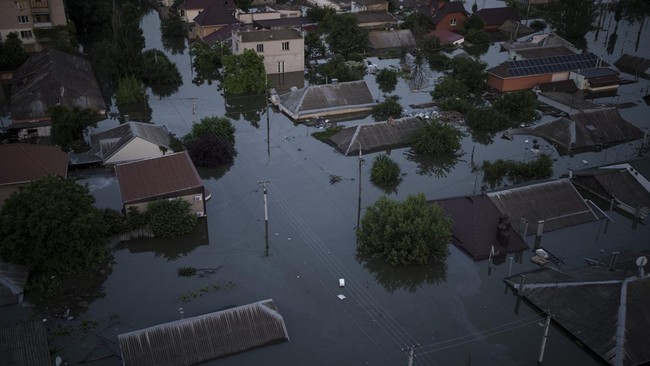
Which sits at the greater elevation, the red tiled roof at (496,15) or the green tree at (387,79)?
the red tiled roof at (496,15)

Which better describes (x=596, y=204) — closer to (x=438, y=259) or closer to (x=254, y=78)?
(x=438, y=259)

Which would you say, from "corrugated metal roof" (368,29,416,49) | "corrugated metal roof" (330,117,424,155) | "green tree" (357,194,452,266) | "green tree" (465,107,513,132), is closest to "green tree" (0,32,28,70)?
"corrugated metal roof" (330,117,424,155)

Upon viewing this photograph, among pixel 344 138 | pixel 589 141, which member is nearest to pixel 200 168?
pixel 344 138

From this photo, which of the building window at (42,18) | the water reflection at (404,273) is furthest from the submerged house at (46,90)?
the water reflection at (404,273)

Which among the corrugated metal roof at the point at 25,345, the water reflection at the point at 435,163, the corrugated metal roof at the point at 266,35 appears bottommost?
the water reflection at the point at 435,163

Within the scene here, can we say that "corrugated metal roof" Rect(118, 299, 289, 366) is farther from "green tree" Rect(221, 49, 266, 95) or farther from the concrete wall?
"green tree" Rect(221, 49, 266, 95)

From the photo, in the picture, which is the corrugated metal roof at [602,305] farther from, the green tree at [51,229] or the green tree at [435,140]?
the green tree at [51,229]

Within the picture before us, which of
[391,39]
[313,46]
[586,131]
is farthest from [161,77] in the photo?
[586,131]
